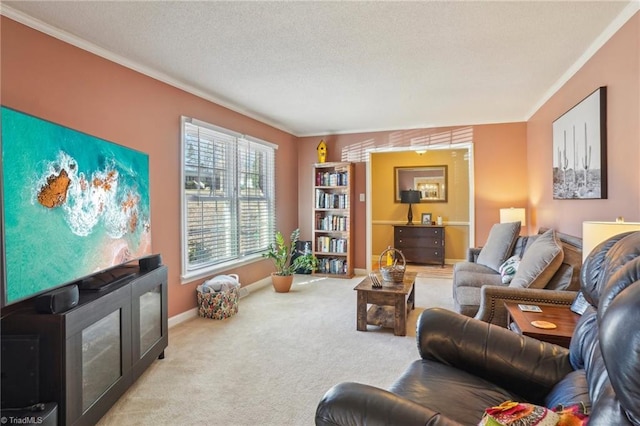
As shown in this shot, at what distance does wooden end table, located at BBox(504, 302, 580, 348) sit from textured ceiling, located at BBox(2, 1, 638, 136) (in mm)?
1861

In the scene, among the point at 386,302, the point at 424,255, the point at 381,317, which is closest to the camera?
the point at 386,302

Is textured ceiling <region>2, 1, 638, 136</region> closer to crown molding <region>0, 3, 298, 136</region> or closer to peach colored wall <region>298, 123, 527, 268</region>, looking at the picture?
crown molding <region>0, 3, 298, 136</region>

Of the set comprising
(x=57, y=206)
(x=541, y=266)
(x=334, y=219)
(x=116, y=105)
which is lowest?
(x=541, y=266)

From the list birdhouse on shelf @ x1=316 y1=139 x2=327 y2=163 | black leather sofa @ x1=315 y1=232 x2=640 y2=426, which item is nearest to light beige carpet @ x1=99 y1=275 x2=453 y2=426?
black leather sofa @ x1=315 y1=232 x2=640 y2=426

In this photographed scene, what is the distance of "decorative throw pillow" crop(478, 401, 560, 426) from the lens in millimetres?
945

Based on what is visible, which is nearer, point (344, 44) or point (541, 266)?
point (541, 266)

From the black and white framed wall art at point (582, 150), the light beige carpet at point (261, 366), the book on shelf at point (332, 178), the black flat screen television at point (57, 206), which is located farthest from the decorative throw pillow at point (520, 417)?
the book on shelf at point (332, 178)

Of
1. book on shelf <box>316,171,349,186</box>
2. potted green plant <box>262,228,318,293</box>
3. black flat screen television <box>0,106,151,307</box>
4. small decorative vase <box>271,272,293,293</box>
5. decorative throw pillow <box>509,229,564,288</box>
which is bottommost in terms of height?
small decorative vase <box>271,272,293,293</box>

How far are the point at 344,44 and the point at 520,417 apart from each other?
8.09 feet

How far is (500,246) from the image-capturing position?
378 cm

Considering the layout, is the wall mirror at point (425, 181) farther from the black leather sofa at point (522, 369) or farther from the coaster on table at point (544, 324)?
the black leather sofa at point (522, 369)

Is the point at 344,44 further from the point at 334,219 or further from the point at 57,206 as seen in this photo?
the point at 334,219

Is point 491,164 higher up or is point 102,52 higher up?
point 102,52

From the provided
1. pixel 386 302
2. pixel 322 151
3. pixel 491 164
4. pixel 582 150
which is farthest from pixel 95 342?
pixel 491 164
